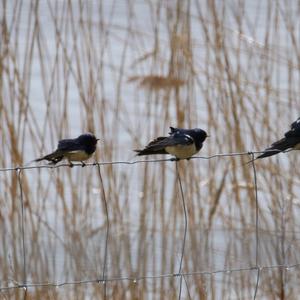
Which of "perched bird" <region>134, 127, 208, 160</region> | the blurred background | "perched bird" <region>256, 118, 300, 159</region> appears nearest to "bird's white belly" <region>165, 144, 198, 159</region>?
"perched bird" <region>134, 127, 208, 160</region>

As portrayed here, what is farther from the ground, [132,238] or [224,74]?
[224,74]

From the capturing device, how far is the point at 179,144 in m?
2.66

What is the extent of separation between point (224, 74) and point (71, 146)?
119cm

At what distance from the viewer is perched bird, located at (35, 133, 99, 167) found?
2658 millimetres

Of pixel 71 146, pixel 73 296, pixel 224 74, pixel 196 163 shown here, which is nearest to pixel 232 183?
pixel 196 163

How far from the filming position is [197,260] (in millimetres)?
3662

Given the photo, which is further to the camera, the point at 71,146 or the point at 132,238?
the point at 132,238

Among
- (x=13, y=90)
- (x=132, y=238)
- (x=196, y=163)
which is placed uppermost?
(x=13, y=90)

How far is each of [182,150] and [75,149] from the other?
309 millimetres

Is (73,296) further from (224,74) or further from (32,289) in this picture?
(224,74)

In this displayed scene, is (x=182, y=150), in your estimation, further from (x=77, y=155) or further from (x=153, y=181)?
(x=153, y=181)

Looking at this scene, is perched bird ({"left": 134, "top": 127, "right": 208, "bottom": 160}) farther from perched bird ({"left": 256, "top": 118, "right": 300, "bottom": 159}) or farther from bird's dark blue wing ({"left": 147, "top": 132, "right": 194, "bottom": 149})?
perched bird ({"left": 256, "top": 118, "right": 300, "bottom": 159})

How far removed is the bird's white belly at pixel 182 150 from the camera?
2.65 metres

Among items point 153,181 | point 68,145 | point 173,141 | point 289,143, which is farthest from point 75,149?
point 153,181
